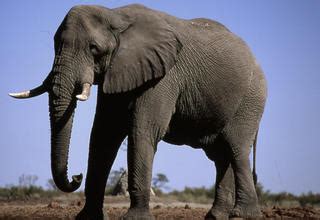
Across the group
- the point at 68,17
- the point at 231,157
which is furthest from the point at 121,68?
the point at 231,157

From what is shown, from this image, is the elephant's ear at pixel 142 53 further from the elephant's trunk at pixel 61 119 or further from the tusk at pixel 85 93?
the elephant's trunk at pixel 61 119

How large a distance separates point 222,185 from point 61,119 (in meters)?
3.80

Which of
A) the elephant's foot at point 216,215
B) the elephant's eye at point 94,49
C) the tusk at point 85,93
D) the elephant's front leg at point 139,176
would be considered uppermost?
the elephant's eye at point 94,49

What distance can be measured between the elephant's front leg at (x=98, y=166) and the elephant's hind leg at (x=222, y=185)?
6.82ft

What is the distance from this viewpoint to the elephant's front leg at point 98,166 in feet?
39.5

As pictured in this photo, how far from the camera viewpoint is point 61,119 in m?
10.9

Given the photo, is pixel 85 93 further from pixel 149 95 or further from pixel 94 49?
pixel 149 95

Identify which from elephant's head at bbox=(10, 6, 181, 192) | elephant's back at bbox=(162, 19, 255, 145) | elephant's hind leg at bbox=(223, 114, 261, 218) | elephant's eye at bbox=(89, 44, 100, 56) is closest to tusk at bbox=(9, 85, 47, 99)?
elephant's head at bbox=(10, 6, 181, 192)

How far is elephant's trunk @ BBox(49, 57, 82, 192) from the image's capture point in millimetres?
10820

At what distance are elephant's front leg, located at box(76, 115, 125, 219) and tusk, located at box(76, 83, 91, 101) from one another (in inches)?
48.0

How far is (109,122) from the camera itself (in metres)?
11.8

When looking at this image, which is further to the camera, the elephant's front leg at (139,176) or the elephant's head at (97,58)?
the elephant's front leg at (139,176)

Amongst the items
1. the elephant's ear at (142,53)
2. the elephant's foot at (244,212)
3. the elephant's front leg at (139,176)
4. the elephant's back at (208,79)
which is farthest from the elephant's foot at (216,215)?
the elephant's ear at (142,53)

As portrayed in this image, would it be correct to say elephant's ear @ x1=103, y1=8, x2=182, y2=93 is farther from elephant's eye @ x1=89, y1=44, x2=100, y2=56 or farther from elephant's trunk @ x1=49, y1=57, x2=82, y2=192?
elephant's trunk @ x1=49, y1=57, x2=82, y2=192
